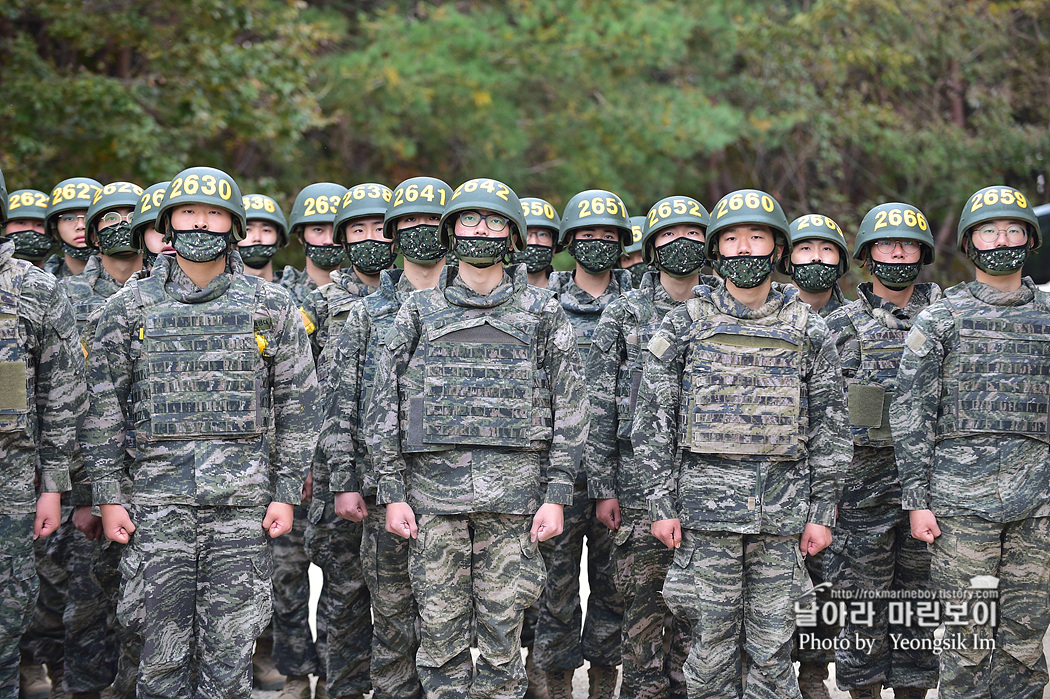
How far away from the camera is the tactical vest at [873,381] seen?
6.28 m

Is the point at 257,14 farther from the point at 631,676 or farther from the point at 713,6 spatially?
the point at 631,676

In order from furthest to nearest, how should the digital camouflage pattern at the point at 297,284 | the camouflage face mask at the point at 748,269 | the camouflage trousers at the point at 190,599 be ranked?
the digital camouflage pattern at the point at 297,284 < the camouflage face mask at the point at 748,269 < the camouflage trousers at the point at 190,599

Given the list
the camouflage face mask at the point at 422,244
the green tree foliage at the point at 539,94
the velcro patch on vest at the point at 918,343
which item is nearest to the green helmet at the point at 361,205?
the camouflage face mask at the point at 422,244

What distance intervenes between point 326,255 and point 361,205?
2.80 feet

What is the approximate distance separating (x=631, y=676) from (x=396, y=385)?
212 centimetres

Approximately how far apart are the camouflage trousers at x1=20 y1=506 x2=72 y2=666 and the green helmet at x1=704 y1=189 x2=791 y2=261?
4106mm

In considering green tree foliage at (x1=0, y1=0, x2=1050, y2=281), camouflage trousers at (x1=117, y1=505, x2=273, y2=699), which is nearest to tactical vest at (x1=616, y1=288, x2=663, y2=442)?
camouflage trousers at (x1=117, y1=505, x2=273, y2=699)

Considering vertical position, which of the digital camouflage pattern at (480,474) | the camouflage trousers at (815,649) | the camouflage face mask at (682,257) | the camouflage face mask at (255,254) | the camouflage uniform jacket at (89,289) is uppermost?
the camouflage face mask at (255,254)

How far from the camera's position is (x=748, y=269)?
535 cm

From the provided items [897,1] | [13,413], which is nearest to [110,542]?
[13,413]

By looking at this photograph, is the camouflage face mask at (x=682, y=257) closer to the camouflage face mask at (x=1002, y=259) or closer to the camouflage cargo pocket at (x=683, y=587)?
the camouflage face mask at (x=1002, y=259)

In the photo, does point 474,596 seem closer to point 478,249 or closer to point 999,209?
point 478,249

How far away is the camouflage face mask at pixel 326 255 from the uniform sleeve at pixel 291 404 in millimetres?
2324

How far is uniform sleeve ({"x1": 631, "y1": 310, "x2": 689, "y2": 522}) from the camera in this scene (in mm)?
5293
